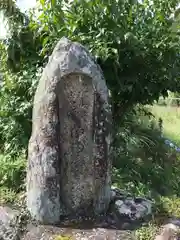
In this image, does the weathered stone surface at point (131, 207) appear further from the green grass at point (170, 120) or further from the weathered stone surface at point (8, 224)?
the green grass at point (170, 120)

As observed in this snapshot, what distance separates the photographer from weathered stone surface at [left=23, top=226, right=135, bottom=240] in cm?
326

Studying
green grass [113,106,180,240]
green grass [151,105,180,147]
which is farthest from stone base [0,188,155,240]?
green grass [151,105,180,147]

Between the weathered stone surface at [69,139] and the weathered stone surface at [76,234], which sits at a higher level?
the weathered stone surface at [69,139]

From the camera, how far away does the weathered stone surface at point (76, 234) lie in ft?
10.7

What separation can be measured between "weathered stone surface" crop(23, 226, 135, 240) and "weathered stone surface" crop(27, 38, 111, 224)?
0.33ft

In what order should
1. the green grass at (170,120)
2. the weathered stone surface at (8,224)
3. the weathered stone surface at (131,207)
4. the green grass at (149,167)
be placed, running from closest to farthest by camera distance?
the weathered stone surface at (8,224) → the weathered stone surface at (131,207) → the green grass at (149,167) → the green grass at (170,120)

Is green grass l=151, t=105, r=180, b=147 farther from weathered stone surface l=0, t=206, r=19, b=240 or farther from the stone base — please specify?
weathered stone surface l=0, t=206, r=19, b=240

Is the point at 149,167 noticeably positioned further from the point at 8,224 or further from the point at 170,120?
the point at 170,120

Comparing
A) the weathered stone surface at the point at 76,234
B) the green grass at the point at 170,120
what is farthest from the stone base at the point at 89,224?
the green grass at the point at 170,120

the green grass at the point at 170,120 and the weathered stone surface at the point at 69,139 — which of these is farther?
the green grass at the point at 170,120

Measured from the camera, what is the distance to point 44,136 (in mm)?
3395

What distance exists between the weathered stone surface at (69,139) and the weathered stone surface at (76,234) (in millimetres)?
100

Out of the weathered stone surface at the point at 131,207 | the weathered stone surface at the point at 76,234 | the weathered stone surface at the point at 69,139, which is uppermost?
the weathered stone surface at the point at 69,139

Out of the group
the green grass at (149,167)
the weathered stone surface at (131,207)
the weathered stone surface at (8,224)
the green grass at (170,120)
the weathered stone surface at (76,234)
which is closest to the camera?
the weathered stone surface at (76,234)
